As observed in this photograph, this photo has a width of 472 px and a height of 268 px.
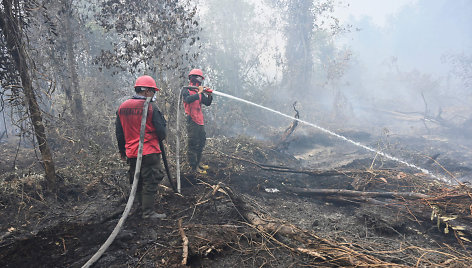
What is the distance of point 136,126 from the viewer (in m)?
3.50

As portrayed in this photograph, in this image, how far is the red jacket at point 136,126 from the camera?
3459 mm

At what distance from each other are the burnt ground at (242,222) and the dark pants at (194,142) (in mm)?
495

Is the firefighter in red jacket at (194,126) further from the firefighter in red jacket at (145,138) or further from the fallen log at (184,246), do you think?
the fallen log at (184,246)

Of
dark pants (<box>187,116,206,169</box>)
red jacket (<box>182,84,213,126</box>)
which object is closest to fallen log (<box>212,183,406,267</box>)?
dark pants (<box>187,116,206,169</box>)

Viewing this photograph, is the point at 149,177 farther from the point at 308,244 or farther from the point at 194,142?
the point at 308,244

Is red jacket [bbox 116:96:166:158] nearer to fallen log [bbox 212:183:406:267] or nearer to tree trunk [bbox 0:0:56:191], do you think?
tree trunk [bbox 0:0:56:191]

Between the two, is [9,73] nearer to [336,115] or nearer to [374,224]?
[374,224]

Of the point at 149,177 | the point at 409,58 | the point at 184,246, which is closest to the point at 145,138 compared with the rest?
the point at 149,177

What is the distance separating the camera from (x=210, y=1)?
57.3ft

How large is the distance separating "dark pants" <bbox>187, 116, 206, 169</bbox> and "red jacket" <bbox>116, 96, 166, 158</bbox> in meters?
1.84

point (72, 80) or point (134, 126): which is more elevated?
point (72, 80)

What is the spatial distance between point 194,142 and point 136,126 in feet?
6.76

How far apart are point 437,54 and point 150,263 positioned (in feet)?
175

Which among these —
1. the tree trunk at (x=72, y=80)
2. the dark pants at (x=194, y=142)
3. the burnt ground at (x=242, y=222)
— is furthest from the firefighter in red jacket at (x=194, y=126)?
the tree trunk at (x=72, y=80)
